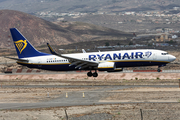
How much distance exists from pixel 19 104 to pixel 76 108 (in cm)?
895

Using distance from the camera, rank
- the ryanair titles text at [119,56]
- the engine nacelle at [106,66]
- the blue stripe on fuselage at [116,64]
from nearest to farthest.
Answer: the engine nacelle at [106,66], the ryanair titles text at [119,56], the blue stripe on fuselage at [116,64]

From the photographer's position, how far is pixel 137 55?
175 feet

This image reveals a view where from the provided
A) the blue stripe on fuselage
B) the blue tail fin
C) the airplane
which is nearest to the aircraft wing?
the airplane

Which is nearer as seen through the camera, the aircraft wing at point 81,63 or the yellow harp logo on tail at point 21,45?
the aircraft wing at point 81,63

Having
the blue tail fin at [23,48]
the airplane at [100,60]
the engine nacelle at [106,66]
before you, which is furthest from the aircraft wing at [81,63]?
→ the blue tail fin at [23,48]

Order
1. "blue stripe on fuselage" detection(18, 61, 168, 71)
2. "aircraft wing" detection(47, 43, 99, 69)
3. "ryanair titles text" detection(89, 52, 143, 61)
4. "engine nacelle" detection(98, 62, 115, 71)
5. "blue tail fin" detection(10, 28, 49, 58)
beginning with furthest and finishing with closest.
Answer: "blue tail fin" detection(10, 28, 49, 58) < "blue stripe on fuselage" detection(18, 61, 168, 71) < "aircraft wing" detection(47, 43, 99, 69) < "ryanair titles text" detection(89, 52, 143, 61) < "engine nacelle" detection(98, 62, 115, 71)

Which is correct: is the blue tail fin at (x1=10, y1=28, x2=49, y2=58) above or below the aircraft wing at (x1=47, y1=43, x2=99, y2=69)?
above

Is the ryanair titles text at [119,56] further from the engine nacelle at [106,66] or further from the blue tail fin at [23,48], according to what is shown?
the blue tail fin at [23,48]

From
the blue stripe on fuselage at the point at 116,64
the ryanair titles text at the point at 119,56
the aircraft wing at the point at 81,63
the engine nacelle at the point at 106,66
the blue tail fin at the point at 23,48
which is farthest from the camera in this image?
the blue tail fin at the point at 23,48

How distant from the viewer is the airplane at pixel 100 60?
53.2 metres

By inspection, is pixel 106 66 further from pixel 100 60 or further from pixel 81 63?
pixel 81 63

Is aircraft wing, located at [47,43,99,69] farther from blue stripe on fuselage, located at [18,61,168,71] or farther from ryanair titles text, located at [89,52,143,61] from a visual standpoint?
blue stripe on fuselage, located at [18,61,168,71]

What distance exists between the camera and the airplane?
175 ft

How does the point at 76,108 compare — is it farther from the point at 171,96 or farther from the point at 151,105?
the point at 171,96
